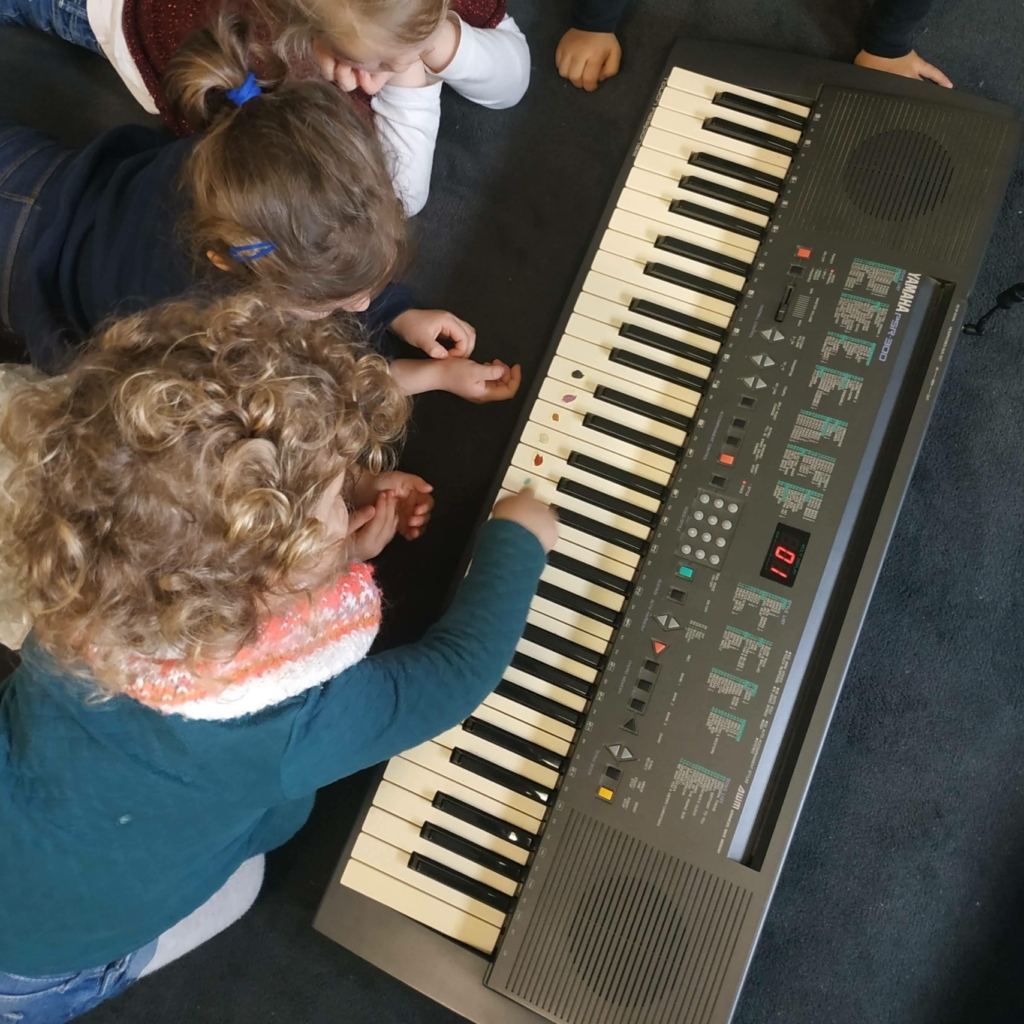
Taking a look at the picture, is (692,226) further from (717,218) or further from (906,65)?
(906,65)

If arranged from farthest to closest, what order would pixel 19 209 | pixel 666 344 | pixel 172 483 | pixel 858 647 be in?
pixel 858 647 → pixel 19 209 → pixel 666 344 → pixel 172 483

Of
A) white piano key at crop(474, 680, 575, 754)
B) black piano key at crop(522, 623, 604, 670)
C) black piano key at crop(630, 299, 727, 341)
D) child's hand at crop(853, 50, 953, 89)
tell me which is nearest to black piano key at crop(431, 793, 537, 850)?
white piano key at crop(474, 680, 575, 754)

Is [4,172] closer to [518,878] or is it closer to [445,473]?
[445,473]

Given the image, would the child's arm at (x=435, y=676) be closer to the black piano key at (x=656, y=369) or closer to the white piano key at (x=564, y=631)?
the white piano key at (x=564, y=631)

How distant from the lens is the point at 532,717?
1037mm

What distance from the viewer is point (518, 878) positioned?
100cm

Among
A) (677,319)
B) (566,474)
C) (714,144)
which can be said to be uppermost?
(714,144)

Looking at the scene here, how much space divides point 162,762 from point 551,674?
0.44 m

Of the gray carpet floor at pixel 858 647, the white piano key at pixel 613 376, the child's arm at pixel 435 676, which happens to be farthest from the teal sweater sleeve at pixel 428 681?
the gray carpet floor at pixel 858 647

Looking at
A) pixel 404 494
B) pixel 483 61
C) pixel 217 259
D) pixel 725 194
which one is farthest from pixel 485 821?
pixel 483 61

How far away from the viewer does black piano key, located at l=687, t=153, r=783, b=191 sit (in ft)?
3.59

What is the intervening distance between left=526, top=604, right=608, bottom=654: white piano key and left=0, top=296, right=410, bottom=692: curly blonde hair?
30 cm

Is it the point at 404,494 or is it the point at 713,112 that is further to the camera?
the point at 404,494

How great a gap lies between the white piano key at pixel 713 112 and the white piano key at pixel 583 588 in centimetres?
61
